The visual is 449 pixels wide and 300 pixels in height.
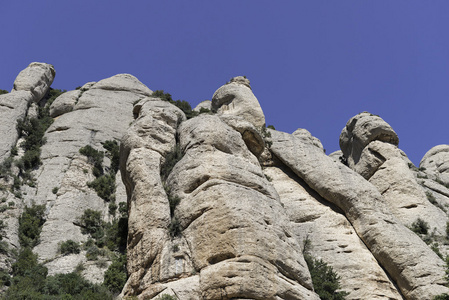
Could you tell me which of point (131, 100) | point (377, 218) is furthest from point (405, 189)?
point (131, 100)

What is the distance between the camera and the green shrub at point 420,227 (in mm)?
28250

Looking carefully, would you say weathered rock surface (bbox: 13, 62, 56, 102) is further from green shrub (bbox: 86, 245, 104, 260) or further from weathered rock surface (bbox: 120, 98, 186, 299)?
green shrub (bbox: 86, 245, 104, 260)

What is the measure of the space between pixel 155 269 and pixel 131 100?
28431mm

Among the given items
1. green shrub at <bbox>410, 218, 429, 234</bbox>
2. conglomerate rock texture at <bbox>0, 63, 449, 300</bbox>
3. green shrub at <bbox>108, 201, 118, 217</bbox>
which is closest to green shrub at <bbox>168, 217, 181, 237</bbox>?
conglomerate rock texture at <bbox>0, 63, 449, 300</bbox>

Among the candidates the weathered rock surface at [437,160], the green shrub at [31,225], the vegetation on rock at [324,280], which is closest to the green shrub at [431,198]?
the vegetation on rock at [324,280]

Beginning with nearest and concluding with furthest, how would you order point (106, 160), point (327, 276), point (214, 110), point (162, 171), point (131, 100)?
point (327, 276), point (162, 171), point (106, 160), point (214, 110), point (131, 100)

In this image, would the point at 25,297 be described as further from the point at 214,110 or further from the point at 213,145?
the point at 214,110

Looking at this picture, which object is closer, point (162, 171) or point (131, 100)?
point (162, 171)

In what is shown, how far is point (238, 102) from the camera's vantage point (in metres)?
38.6

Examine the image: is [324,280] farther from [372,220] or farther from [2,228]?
[2,228]

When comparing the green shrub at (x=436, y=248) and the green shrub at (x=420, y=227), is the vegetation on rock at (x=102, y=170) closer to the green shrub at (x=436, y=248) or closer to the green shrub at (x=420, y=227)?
the green shrub at (x=420, y=227)

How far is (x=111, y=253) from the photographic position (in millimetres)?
26094

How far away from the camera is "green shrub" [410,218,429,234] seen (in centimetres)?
2825

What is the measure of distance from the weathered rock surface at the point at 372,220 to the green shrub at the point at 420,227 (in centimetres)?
224
